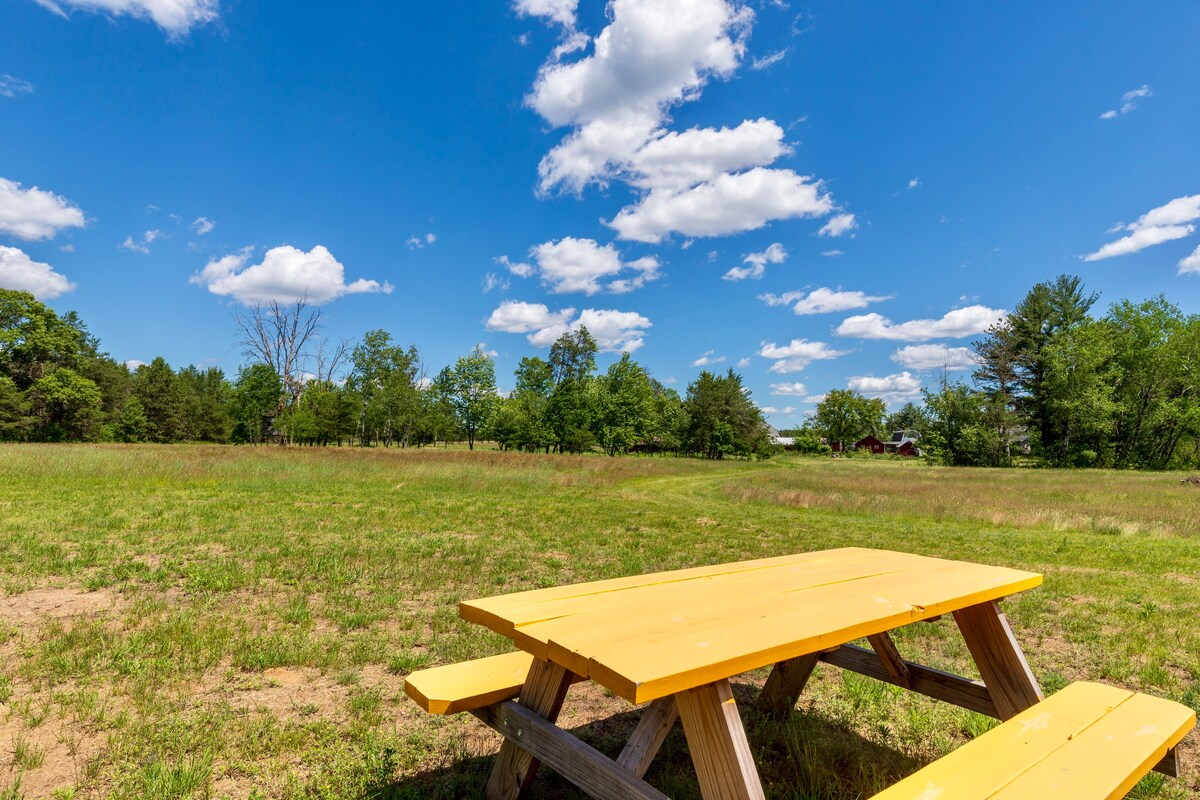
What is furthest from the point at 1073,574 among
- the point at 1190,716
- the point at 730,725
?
the point at 730,725

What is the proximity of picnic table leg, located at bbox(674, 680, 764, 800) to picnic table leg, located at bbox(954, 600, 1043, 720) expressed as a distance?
72.4 inches

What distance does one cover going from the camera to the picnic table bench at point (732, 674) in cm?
156

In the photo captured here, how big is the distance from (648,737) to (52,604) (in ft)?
18.5

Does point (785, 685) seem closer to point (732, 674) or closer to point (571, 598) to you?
point (571, 598)

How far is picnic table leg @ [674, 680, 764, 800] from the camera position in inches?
60.8

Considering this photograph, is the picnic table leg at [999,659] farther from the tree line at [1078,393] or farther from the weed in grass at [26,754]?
the tree line at [1078,393]

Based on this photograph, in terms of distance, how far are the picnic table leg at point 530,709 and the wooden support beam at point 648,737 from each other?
28cm

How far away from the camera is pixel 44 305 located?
146ft

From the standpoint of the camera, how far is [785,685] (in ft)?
10.5

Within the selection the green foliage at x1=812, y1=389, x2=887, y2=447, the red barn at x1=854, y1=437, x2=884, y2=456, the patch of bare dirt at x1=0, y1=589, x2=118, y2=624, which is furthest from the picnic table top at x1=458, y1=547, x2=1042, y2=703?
the red barn at x1=854, y1=437, x2=884, y2=456

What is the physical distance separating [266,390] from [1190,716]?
193 ft

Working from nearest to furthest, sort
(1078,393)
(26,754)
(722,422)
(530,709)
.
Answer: (530,709) → (26,754) → (1078,393) → (722,422)

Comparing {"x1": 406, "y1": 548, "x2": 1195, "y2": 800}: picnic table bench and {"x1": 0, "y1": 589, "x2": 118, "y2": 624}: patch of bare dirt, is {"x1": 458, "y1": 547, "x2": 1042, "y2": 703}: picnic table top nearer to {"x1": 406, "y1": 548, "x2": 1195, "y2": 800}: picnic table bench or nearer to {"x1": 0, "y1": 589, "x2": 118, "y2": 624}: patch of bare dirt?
{"x1": 406, "y1": 548, "x2": 1195, "y2": 800}: picnic table bench

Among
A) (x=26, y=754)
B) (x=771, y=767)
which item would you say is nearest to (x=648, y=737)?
(x=771, y=767)
